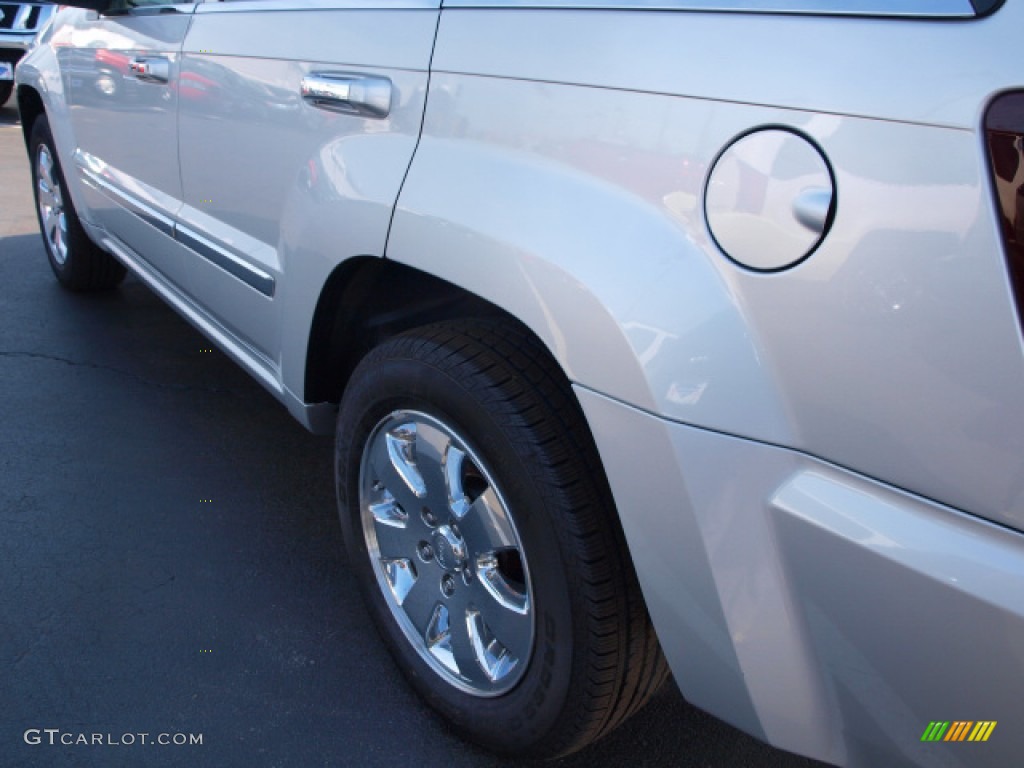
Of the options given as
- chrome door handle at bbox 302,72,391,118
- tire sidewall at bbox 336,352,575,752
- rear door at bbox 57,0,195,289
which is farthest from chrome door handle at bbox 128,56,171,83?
tire sidewall at bbox 336,352,575,752

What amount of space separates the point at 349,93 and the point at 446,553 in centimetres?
97

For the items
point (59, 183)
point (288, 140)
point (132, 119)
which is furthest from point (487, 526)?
point (59, 183)

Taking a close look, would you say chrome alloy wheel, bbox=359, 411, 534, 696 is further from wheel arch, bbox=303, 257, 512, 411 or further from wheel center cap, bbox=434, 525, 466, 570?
wheel arch, bbox=303, 257, 512, 411

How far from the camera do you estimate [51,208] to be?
4621mm

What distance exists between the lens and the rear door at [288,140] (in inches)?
72.1

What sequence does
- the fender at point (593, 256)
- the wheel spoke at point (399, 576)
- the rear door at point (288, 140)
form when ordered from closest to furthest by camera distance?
the fender at point (593, 256)
the rear door at point (288, 140)
the wheel spoke at point (399, 576)

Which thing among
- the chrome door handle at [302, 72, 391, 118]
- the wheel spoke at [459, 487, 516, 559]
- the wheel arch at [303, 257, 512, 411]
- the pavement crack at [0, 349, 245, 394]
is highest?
the chrome door handle at [302, 72, 391, 118]

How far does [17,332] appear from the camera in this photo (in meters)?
4.19

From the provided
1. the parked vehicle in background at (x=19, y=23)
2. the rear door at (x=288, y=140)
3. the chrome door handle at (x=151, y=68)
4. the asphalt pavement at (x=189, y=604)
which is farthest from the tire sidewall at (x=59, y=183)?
the parked vehicle in background at (x=19, y=23)

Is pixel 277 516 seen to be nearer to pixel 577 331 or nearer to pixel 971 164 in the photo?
pixel 577 331

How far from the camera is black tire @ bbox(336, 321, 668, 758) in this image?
1543 mm

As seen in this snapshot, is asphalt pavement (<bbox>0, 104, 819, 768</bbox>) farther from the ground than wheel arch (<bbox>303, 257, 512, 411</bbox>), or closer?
closer

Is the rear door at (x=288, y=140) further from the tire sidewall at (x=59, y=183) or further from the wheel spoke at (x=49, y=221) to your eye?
the wheel spoke at (x=49, y=221)

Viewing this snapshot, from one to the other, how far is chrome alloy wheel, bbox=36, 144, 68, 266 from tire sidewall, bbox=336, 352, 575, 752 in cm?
312
